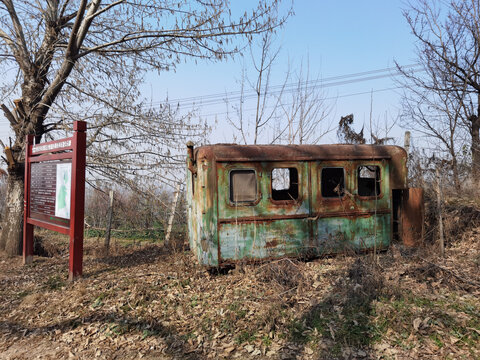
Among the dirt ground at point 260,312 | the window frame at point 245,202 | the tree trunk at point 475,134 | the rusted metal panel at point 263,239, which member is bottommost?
the dirt ground at point 260,312

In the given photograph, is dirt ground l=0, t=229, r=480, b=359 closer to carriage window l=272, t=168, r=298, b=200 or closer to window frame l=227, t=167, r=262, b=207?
window frame l=227, t=167, r=262, b=207

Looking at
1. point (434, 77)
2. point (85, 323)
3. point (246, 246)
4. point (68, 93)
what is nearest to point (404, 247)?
point (246, 246)

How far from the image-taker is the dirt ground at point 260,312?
3.95 meters

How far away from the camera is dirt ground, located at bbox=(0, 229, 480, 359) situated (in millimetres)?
3947

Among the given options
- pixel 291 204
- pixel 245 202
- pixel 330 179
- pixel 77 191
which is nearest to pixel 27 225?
pixel 77 191

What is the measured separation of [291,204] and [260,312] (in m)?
2.48

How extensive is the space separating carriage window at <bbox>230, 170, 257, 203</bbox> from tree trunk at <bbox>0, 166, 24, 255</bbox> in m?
6.20

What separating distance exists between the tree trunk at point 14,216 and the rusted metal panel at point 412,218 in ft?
30.4

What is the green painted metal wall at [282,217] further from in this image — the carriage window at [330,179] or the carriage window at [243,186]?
the carriage window at [330,179]

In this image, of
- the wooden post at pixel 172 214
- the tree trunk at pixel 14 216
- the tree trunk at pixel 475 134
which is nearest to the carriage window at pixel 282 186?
the wooden post at pixel 172 214

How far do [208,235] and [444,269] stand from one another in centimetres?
375

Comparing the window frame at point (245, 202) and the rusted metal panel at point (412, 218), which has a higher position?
the window frame at point (245, 202)

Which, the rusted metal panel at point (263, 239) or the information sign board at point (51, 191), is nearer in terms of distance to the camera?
the rusted metal panel at point (263, 239)

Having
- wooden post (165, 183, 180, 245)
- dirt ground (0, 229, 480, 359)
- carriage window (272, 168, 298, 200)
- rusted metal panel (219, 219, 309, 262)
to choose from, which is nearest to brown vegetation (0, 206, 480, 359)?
dirt ground (0, 229, 480, 359)
